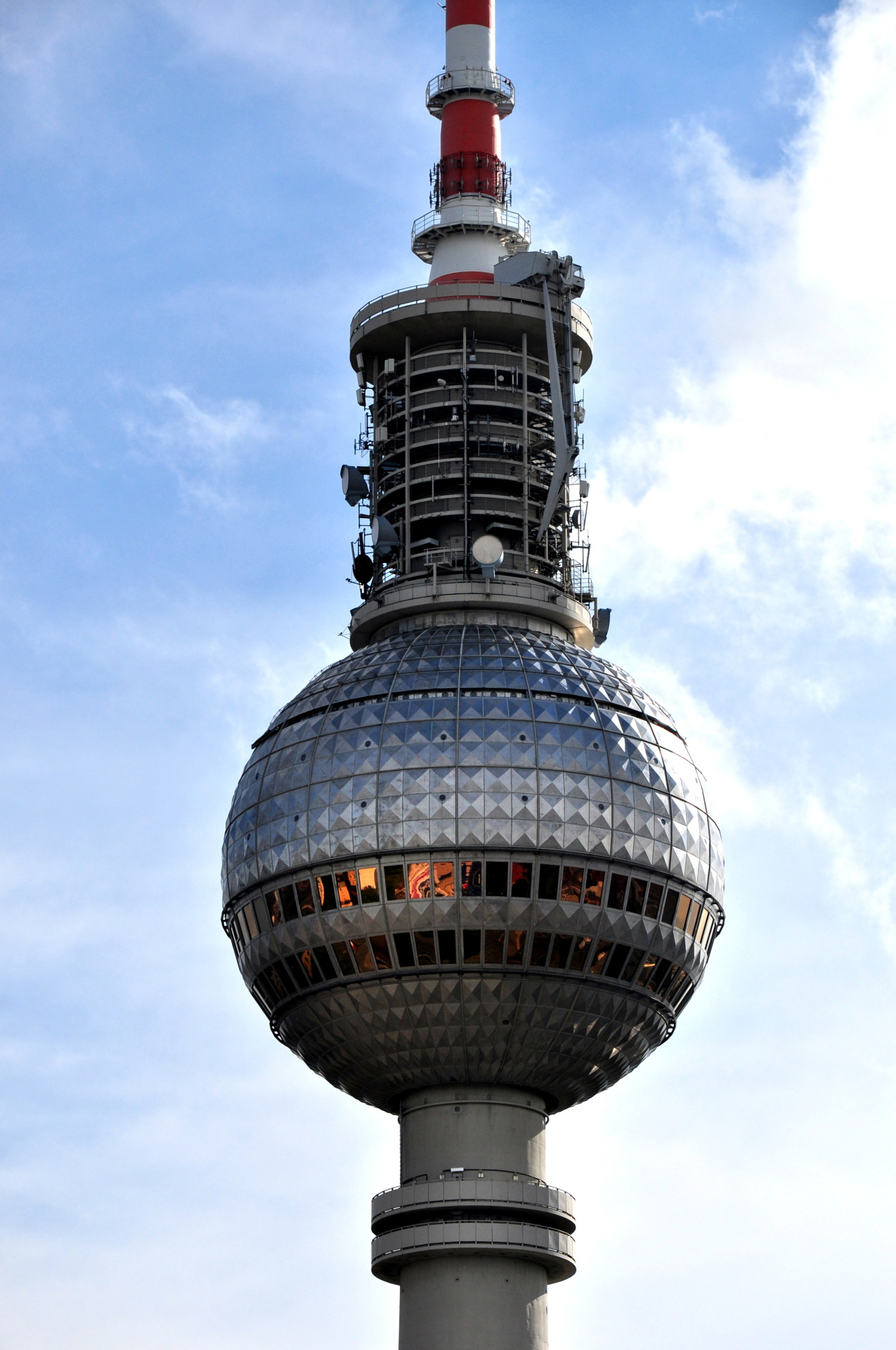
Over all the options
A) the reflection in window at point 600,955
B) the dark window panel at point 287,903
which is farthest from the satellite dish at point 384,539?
the reflection in window at point 600,955

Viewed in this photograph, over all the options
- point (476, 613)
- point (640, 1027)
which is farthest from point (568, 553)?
point (640, 1027)

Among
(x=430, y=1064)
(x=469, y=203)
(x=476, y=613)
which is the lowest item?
(x=430, y=1064)

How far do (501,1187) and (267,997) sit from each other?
11.4 m

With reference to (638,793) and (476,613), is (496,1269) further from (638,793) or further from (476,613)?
(476,613)

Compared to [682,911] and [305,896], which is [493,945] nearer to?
[305,896]

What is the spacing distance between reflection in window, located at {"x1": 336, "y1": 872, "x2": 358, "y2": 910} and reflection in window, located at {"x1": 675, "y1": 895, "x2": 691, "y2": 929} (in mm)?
11673

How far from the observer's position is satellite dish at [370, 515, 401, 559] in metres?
88.9

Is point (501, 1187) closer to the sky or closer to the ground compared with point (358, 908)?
closer to the ground

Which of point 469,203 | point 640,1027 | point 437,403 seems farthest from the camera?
point 469,203

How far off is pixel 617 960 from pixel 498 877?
5.56 m

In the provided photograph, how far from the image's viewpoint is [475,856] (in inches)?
3054

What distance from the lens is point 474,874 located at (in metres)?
77.6

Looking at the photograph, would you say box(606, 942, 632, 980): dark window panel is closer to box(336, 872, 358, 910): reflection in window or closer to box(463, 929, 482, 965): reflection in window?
box(463, 929, 482, 965): reflection in window

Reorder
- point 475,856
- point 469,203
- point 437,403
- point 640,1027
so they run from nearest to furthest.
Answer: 1. point 475,856
2. point 640,1027
3. point 437,403
4. point 469,203
